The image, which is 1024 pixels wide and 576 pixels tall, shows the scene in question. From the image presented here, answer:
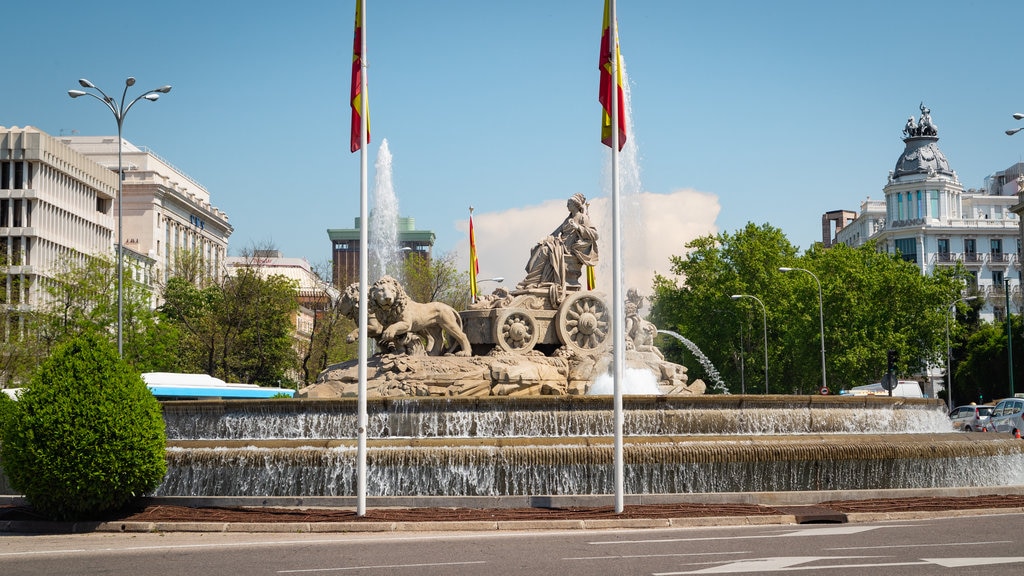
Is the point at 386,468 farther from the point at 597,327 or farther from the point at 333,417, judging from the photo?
the point at 597,327

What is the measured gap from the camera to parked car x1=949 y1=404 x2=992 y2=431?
40.5 metres

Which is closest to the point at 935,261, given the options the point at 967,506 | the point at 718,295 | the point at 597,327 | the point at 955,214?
the point at 955,214

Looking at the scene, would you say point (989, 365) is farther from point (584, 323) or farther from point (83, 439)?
point (83, 439)

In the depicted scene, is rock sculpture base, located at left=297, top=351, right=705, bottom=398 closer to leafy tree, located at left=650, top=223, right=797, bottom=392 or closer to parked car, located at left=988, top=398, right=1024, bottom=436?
parked car, located at left=988, top=398, right=1024, bottom=436

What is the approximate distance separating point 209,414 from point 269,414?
4.28ft

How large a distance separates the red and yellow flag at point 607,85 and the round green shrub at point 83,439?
26.9ft

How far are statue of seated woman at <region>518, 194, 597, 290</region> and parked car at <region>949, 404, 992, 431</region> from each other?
55.8 feet

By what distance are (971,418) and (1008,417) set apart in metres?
4.34

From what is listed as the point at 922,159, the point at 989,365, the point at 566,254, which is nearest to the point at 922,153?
the point at 922,159

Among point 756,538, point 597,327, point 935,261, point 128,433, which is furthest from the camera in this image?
point 935,261

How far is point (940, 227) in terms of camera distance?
3885 inches

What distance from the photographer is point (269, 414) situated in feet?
71.0

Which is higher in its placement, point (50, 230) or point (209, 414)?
point (50, 230)

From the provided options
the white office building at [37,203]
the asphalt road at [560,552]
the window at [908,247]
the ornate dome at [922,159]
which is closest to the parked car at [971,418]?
the asphalt road at [560,552]
